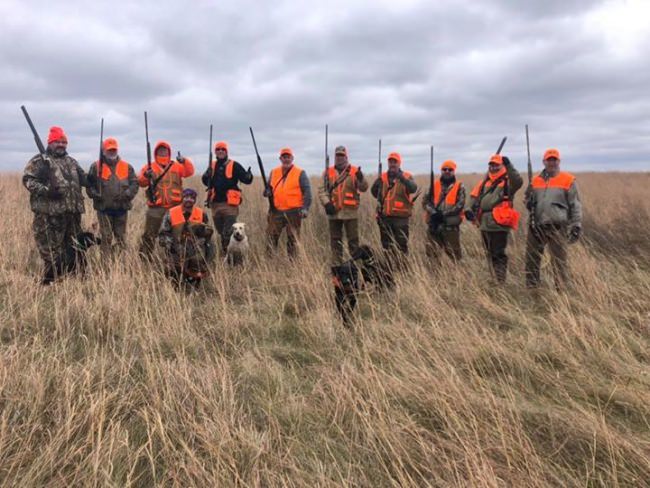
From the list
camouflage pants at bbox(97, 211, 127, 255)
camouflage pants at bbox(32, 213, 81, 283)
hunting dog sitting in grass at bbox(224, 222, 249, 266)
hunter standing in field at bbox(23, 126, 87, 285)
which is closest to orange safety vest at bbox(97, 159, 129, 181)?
hunter standing in field at bbox(23, 126, 87, 285)

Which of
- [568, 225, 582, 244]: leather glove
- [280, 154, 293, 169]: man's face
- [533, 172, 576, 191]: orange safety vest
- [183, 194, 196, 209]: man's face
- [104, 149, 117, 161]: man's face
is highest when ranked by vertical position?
[104, 149, 117, 161]: man's face

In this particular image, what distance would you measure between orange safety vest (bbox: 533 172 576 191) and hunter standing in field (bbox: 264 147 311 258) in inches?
142

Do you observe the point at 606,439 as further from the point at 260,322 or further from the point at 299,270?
the point at 299,270

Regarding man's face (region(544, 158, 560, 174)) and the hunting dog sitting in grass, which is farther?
the hunting dog sitting in grass

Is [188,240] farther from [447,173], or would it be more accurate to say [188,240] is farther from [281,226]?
[447,173]

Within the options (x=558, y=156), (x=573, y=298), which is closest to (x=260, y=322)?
(x=573, y=298)

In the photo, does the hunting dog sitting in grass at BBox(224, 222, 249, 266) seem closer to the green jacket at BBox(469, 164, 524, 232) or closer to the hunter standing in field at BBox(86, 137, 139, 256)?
the hunter standing in field at BBox(86, 137, 139, 256)

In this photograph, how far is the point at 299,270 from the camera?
581cm

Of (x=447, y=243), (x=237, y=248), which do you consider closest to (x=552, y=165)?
(x=447, y=243)

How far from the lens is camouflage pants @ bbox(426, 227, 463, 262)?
686 centimetres

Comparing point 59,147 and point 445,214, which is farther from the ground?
point 59,147

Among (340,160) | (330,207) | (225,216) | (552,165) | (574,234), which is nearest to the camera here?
(574,234)

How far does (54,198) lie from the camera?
242 inches

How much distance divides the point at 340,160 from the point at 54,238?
15.2 ft
